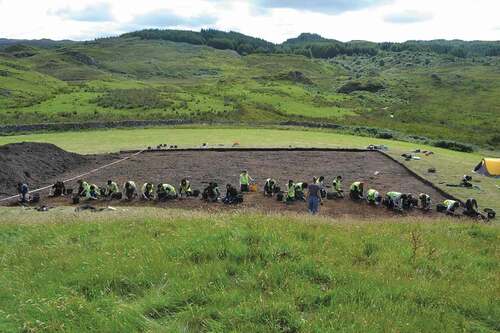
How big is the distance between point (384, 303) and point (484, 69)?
189381 mm

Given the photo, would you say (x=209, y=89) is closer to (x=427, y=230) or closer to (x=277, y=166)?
(x=277, y=166)

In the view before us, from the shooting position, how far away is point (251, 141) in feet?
137

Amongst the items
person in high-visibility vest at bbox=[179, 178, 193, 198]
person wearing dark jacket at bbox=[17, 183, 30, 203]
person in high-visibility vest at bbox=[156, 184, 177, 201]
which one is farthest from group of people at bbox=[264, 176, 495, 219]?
person wearing dark jacket at bbox=[17, 183, 30, 203]

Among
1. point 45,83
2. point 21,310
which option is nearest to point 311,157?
point 21,310

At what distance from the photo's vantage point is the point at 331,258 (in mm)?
7180

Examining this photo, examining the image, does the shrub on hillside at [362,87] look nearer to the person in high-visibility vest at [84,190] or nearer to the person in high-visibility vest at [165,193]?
the person in high-visibility vest at [165,193]

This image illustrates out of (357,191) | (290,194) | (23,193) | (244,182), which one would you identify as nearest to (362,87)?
(357,191)

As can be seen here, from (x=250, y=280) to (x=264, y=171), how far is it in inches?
956

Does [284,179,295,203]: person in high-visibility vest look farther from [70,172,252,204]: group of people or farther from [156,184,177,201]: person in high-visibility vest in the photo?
[156,184,177,201]: person in high-visibility vest

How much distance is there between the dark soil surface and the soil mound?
39.0 inches

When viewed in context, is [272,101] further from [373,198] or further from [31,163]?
[373,198]

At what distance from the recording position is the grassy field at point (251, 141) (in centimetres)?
3234

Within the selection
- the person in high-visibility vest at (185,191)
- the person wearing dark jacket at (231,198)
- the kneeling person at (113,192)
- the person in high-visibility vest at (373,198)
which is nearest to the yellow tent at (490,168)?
the person in high-visibility vest at (373,198)

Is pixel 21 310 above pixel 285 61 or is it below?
below
